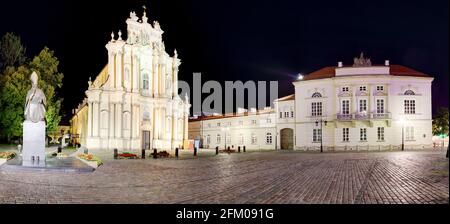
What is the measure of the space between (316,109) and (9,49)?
136 ft

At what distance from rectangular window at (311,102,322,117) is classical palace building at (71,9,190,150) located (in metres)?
21.2

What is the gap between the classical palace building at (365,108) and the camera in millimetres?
49281

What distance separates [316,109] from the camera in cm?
5203

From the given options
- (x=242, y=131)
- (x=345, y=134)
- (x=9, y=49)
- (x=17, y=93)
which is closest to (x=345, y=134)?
(x=345, y=134)

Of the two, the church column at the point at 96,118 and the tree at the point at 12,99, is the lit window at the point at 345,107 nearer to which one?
the church column at the point at 96,118

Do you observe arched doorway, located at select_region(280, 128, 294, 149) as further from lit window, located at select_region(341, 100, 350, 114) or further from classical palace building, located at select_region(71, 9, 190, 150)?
classical palace building, located at select_region(71, 9, 190, 150)

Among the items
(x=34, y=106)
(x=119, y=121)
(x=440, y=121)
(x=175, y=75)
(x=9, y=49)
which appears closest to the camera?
(x=34, y=106)

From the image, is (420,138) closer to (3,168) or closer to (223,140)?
(223,140)

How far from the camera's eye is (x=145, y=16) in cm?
5847

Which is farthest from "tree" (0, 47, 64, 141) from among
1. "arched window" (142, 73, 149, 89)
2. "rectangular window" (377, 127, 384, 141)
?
"rectangular window" (377, 127, 384, 141)

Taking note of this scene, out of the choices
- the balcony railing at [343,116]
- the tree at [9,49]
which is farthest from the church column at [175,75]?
the balcony railing at [343,116]

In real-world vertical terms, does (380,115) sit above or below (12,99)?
below

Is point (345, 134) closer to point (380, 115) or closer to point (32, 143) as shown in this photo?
point (380, 115)
